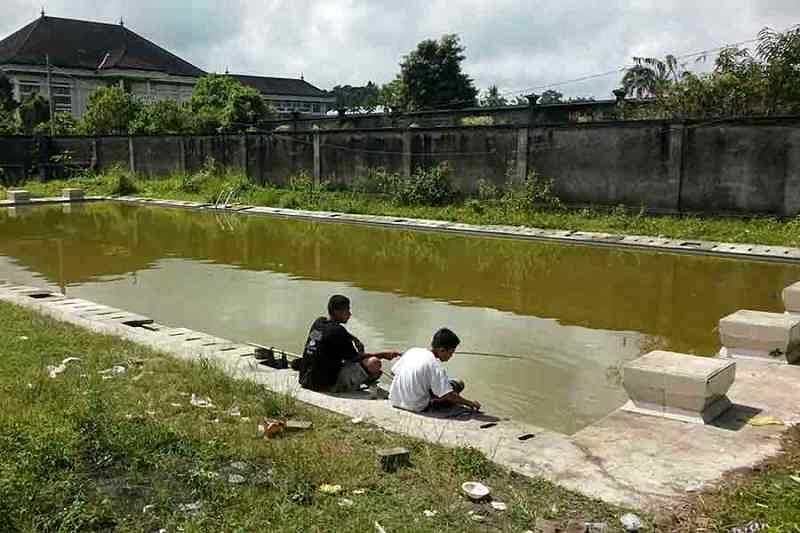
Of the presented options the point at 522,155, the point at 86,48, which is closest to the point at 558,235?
the point at 522,155

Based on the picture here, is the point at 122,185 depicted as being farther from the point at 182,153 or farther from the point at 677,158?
the point at 677,158

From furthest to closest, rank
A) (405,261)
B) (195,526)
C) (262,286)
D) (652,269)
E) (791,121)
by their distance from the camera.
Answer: (791,121) < (405,261) < (652,269) < (262,286) < (195,526)

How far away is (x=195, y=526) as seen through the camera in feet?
12.3

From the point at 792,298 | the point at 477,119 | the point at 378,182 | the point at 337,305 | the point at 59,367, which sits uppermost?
the point at 477,119

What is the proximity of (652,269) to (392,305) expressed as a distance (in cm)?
552

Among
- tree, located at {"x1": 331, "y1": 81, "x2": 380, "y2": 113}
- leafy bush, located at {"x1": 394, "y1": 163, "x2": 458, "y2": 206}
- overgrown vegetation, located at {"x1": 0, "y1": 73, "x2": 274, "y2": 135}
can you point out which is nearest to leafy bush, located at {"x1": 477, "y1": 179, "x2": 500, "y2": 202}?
leafy bush, located at {"x1": 394, "y1": 163, "x2": 458, "y2": 206}

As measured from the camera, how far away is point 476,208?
21156 mm

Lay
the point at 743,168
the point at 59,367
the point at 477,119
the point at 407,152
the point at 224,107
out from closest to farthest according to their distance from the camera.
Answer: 1. the point at 59,367
2. the point at 743,168
3. the point at 407,152
4. the point at 477,119
5. the point at 224,107

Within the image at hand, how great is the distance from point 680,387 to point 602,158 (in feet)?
48.6

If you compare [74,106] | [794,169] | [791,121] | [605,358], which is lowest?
[605,358]

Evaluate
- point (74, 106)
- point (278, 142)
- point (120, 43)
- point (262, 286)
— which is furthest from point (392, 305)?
point (120, 43)

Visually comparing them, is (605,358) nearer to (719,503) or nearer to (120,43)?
(719,503)

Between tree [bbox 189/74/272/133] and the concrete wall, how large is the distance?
25.1 ft

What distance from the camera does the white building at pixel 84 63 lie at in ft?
177
